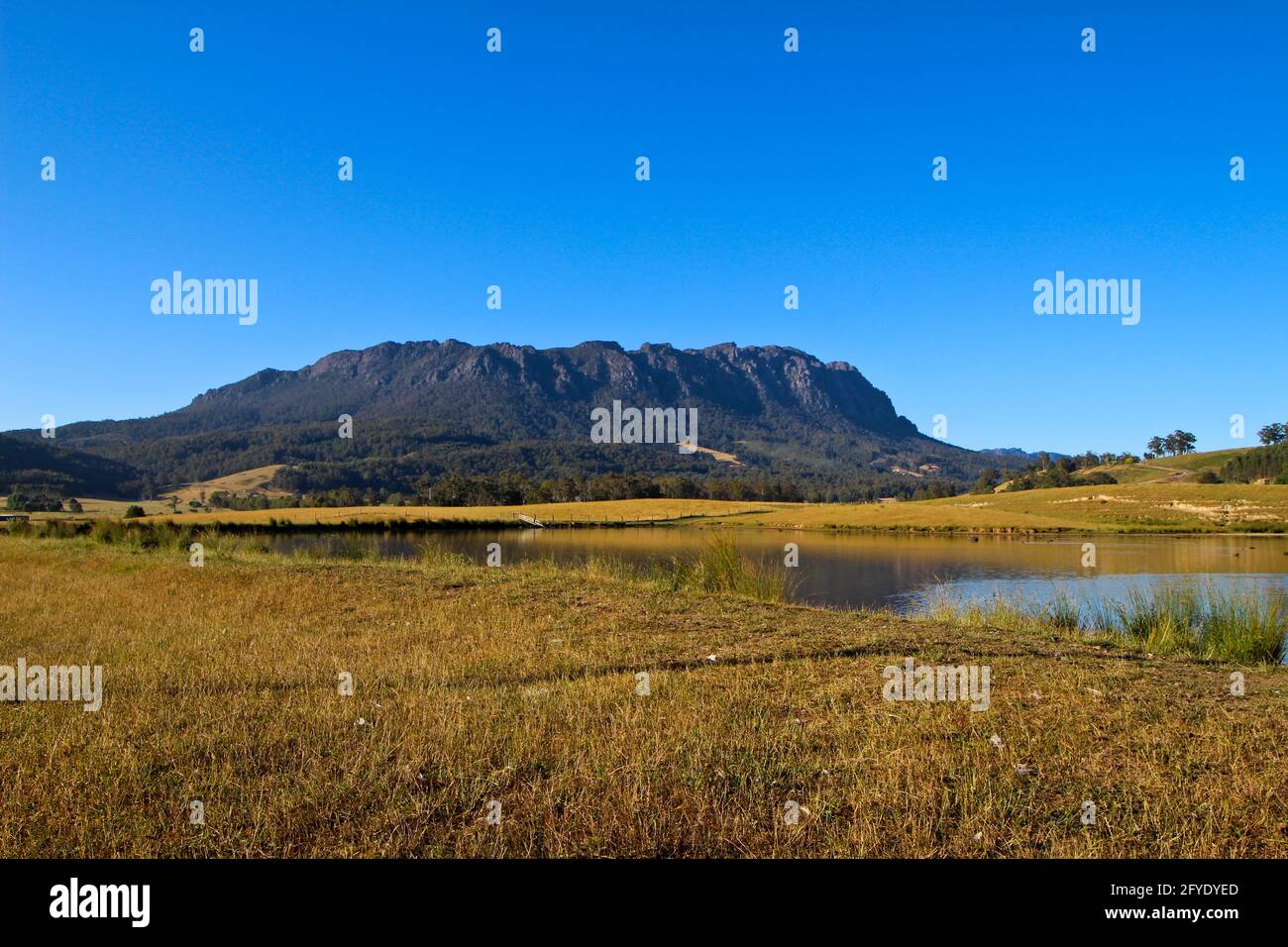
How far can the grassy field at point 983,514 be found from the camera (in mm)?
65000

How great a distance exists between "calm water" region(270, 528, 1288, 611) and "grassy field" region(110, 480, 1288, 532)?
829cm

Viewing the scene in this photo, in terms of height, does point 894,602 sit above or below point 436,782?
below

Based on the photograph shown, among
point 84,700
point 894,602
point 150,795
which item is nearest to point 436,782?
point 150,795

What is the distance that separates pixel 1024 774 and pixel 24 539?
34894mm

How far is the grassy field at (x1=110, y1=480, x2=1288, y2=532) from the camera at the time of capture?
213ft

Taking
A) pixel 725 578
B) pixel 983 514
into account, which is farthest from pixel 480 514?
pixel 725 578

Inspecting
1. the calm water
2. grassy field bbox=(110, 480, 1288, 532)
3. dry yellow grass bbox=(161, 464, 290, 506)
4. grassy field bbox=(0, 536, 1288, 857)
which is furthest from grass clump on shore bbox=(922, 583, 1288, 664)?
dry yellow grass bbox=(161, 464, 290, 506)

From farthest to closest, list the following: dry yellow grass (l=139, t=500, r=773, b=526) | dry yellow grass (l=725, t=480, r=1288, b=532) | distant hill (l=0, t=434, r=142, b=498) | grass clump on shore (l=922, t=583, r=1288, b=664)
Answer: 1. distant hill (l=0, t=434, r=142, b=498)
2. dry yellow grass (l=139, t=500, r=773, b=526)
3. dry yellow grass (l=725, t=480, r=1288, b=532)
4. grass clump on shore (l=922, t=583, r=1288, b=664)

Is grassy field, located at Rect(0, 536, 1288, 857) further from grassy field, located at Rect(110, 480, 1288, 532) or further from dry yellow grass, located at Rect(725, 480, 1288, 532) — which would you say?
dry yellow grass, located at Rect(725, 480, 1288, 532)

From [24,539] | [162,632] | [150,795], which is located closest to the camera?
[150,795]

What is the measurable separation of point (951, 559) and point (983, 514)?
41.3 metres

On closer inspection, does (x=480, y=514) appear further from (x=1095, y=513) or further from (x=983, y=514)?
(x=1095, y=513)

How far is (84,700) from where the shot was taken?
707 centimetres
